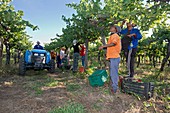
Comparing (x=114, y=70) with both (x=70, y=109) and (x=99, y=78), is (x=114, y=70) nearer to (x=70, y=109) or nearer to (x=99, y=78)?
(x=99, y=78)

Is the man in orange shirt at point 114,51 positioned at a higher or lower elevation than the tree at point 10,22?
lower

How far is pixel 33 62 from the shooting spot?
10188mm

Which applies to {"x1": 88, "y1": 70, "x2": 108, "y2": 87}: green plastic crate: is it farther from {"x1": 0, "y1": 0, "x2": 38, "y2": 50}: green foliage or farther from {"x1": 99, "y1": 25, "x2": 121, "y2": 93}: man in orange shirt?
{"x1": 0, "y1": 0, "x2": 38, "y2": 50}: green foliage

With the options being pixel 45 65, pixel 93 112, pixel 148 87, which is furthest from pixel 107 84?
pixel 45 65

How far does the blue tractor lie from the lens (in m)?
9.58

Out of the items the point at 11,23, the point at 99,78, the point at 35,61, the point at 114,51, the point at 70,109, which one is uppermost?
A: the point at 11,23

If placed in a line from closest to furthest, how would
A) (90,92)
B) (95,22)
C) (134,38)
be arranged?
(90,92) < (134,38) < (95,22)

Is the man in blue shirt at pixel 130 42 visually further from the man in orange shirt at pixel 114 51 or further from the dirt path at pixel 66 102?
the dirt path at pixel 66 102

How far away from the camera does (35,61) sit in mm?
10305

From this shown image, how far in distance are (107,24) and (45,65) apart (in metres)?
5.12

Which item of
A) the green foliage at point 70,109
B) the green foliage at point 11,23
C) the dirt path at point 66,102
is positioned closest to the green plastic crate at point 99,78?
the dirt path at point 66,102

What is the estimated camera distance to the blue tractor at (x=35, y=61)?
377 inches

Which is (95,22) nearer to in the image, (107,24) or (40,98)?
(107,24)

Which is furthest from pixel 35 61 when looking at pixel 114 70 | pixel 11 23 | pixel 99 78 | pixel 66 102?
pixel 66 102
